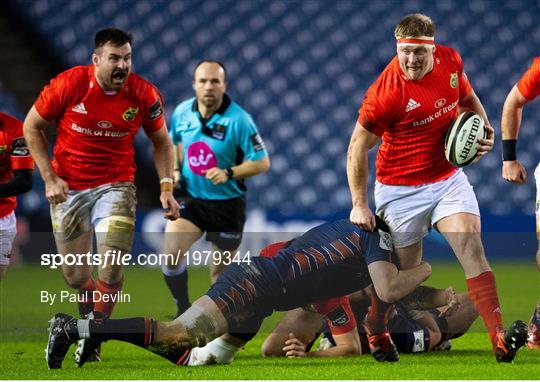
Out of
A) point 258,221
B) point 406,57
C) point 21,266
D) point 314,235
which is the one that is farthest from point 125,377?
point 258,221

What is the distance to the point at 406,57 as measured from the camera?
17.3 feet

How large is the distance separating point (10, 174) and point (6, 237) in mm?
368

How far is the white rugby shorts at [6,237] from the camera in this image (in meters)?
6.02

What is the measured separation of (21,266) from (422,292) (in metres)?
5.75

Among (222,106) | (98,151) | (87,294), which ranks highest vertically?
(222,106)

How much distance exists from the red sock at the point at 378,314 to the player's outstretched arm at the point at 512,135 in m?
0.91

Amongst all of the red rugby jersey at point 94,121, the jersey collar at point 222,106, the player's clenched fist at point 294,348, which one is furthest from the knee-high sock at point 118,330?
the jersey collar at point 222,106

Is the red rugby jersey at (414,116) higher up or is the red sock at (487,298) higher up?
the red rugby jersey at (414,116)

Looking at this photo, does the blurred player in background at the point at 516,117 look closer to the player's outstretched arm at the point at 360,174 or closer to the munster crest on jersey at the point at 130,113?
the player's outstretched arm at the point at 360,174

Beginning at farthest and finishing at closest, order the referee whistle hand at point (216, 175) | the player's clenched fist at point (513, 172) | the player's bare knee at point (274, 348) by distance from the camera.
A: the referee whistle hand at point (216, 175) < the player's bare knee at point (274, 348) < the player's clenched fist at point (513, 172)

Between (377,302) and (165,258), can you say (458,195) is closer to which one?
(377,302)

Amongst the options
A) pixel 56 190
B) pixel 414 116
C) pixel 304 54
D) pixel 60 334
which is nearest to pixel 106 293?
pixel 56 190

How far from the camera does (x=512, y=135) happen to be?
5652mm

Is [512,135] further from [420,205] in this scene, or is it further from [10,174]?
[10,174]
